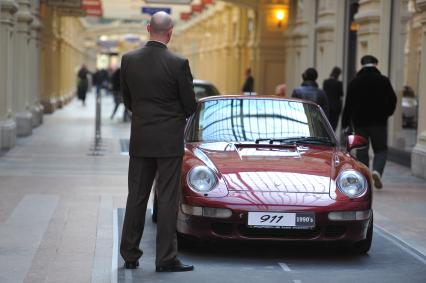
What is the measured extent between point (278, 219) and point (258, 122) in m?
1.73

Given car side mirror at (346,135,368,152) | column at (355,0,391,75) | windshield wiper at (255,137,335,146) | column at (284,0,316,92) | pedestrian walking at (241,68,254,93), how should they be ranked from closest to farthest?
1. windshield wiper at (255,137,335,146)
2. car side mirror at (346,135,368,152)
3. column at (355,0,391,75)
4. column at (284,0,316,92)
5. pedestrian walking at (241,68,254,93)

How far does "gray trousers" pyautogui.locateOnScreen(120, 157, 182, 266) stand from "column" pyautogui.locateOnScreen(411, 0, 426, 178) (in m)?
7.80

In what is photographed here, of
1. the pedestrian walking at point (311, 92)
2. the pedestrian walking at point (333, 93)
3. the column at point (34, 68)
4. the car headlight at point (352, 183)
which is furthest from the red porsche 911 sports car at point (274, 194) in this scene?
the column at point (34, 68)

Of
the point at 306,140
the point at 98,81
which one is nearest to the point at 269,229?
the point at 306,140

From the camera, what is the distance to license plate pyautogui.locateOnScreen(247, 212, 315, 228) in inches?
303

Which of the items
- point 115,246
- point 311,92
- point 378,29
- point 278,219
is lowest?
point 115,246

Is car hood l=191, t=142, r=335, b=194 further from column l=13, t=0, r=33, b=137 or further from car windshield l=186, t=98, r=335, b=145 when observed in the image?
column l=13, t=0, r=33, b=137

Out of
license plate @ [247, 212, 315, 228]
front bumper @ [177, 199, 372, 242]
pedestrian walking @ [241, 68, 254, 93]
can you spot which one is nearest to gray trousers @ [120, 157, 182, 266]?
front bumper @ [177, 199, 372, 242]

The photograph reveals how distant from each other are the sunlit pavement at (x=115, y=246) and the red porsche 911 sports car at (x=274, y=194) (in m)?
0.25

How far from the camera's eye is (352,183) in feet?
26.5

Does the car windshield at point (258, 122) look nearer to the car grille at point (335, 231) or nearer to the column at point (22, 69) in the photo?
the car grille at point (335, 231)

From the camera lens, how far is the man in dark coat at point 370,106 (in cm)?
1252

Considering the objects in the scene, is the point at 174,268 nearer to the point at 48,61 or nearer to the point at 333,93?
the point at 333,93

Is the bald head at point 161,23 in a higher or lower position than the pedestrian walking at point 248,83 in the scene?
higher
